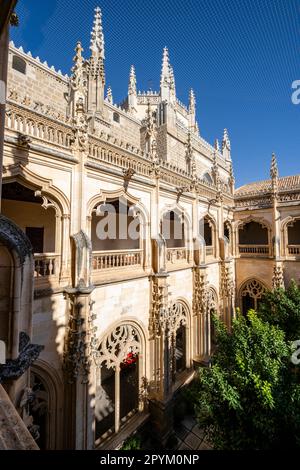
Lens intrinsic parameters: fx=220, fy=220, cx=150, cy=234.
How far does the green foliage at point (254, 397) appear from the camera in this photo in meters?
5.13

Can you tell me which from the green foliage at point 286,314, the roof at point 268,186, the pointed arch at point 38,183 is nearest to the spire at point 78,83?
the pointed arch at point 38,183

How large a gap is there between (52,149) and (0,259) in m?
4.65

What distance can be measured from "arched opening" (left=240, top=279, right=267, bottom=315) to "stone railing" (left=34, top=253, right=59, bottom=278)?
15.0m

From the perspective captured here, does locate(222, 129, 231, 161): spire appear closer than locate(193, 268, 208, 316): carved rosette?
No

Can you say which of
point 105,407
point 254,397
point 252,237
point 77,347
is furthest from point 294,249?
point 77,347

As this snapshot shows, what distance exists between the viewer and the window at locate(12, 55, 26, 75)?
41.0 ft

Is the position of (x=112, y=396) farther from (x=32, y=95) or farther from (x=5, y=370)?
(x=32, y=95)

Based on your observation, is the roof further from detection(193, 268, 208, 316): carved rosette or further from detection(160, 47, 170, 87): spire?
detection(160, 47, 170, 87): spire

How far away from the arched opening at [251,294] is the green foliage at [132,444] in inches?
482

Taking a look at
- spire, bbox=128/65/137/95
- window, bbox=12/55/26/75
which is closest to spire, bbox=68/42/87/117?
window, bbox=12/55/26/75

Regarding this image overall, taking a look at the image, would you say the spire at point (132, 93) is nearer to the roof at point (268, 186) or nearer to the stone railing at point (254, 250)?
the roof at point (268, 186)
